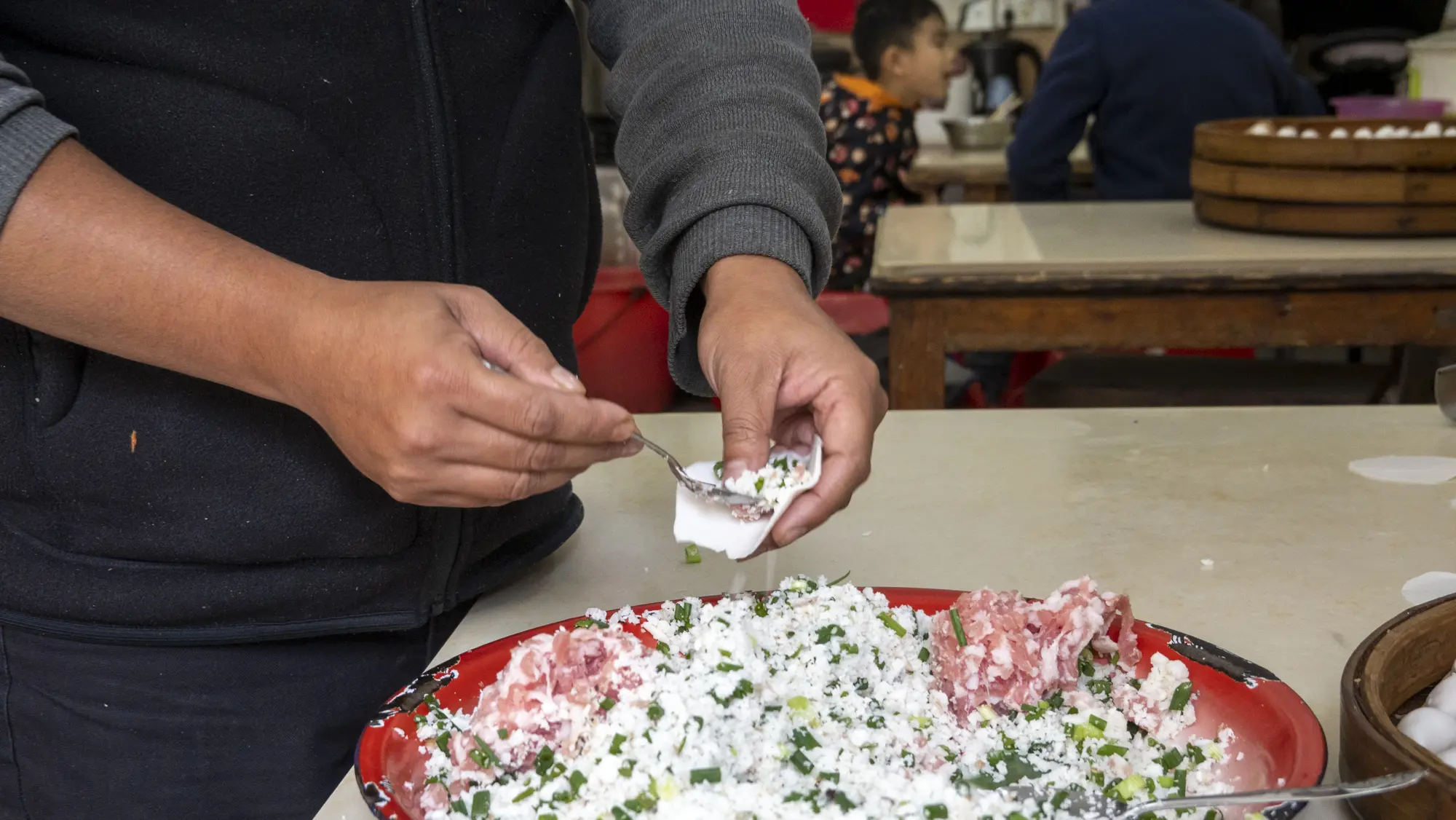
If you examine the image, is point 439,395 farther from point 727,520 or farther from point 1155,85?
point 1155,85

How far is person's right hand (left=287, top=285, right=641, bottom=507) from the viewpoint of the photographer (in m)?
0.72

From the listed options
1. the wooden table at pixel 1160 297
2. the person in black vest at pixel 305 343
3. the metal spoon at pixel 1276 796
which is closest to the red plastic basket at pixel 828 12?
the wooden table at pixel 1160 297

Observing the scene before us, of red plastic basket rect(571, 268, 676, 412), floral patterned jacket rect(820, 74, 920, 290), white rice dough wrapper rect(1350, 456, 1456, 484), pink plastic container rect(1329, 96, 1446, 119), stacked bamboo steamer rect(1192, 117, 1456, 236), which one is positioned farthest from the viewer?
floral patterned jacket rect(820, 74, 920, 290)

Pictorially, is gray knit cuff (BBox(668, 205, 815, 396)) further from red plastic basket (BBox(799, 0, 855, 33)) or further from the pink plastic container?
red plastic basket (BBox(799, 0, 855, 33))

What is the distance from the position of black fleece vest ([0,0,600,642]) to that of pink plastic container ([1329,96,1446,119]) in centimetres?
278

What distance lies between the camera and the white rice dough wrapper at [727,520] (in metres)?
0.86

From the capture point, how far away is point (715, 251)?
978mm

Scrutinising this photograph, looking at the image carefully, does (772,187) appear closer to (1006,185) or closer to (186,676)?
(186,676)

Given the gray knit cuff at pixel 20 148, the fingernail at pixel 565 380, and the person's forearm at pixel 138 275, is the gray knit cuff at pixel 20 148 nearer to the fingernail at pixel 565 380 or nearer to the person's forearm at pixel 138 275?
the person's forearm at pixel 138 275

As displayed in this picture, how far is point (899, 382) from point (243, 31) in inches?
67.6

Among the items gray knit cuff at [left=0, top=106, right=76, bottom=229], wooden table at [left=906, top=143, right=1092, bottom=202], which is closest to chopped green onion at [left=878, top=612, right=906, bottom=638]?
gray knit cuff at [left=0, top=106, right=76, bottom=229]

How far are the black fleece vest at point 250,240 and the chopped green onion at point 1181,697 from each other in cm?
53

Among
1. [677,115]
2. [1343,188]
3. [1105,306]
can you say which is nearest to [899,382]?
[1105,306]

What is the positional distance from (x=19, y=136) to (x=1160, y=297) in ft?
6.52
